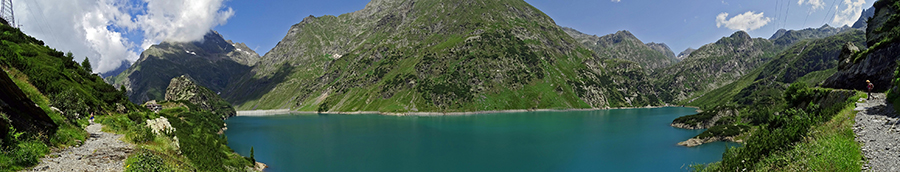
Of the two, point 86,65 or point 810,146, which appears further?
point 86,65

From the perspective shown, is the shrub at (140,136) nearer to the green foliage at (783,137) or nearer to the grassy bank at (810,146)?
the grassy bank at (810,146)

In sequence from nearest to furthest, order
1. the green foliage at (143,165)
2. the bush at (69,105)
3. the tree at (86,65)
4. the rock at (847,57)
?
1. the green foliage at (143,165)
2. the bush at (69,105)
3. the rock at (847,57)
4. the tree at (86,65)

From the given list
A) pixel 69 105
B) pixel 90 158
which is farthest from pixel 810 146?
pixel 69 105

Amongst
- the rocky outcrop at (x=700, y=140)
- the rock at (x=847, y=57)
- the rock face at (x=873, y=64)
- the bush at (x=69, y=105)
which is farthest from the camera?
the rocky outcrop at (x=700, y=140)

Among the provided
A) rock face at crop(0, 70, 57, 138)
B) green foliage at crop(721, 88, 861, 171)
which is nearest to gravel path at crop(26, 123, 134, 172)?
rock face at crop(0, 70, 57, 138)

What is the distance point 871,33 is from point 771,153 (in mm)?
43237

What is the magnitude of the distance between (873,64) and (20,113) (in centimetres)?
6863

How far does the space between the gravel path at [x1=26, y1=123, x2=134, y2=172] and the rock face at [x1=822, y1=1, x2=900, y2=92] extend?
59792 millimetres

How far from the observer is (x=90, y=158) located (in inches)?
590

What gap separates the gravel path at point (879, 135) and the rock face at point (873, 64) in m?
13.2

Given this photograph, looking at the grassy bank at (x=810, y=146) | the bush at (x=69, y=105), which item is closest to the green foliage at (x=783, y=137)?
the grassy bank at (x=810, y=146)

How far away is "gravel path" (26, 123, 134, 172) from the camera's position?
13.0m

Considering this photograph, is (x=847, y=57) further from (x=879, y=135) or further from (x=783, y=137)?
(x=879, y=135)

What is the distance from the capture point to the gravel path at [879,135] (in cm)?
1717
